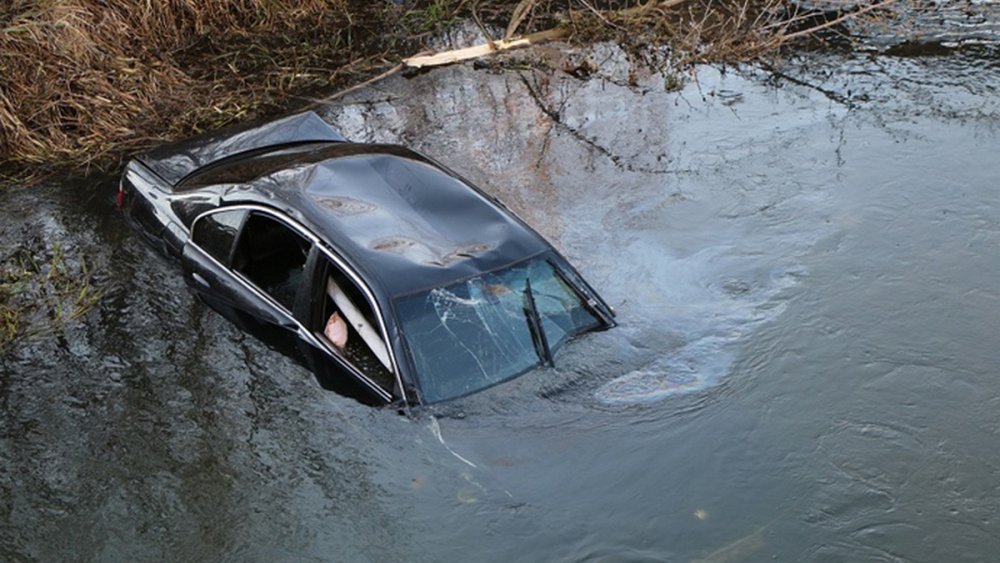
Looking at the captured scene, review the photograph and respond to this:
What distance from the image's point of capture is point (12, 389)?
7.37 metres

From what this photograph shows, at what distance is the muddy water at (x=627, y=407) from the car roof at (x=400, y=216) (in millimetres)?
727

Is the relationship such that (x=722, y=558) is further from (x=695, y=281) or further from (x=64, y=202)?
(x=64, y=202)

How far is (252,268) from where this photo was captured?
725 centimetres

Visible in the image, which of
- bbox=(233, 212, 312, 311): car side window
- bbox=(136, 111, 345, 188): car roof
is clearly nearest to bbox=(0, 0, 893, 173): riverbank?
bbox=(136, 111, 345, 188): car roof

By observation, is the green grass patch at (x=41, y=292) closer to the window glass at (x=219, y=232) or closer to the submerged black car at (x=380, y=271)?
the submerged black car at (x=380, y=271)

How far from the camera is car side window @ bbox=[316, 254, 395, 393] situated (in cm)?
645

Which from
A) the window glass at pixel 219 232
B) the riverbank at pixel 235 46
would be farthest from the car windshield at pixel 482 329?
the riverbank at pixel 235 46

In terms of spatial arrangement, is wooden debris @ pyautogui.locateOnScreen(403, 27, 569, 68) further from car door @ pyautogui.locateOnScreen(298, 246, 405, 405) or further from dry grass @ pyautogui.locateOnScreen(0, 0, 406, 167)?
car door @ pyautogui.locateOnScreen(298, 246, 405, 405)

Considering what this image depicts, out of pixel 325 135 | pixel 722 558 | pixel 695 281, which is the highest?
pixel 325 135

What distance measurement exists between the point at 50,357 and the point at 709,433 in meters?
4.32

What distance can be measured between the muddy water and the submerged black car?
0.20m

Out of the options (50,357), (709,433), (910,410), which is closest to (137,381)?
(50,357)

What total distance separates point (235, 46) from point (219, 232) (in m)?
5.46

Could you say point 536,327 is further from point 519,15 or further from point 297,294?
point 519,15
